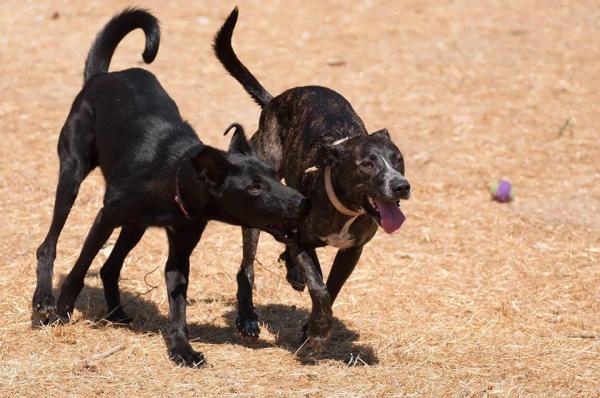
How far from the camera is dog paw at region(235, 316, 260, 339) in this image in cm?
663

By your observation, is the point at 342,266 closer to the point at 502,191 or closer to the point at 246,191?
the point at 246,191

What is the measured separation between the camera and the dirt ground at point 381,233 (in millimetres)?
6039

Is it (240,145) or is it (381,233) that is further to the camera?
(381,233)

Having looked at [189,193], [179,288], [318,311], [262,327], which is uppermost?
[189,193]

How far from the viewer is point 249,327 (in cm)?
665

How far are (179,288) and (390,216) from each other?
1.44m

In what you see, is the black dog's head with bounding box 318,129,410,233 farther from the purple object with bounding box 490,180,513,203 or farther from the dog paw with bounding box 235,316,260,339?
the purple object with bounding box 490,180,513,203

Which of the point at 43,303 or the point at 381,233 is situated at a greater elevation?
the point at 43,303

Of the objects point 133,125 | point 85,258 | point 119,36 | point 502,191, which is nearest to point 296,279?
point 85,258

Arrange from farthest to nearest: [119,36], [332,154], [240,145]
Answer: [119,36], [332,154], [240,145]

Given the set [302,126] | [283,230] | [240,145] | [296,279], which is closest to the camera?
[240,145]

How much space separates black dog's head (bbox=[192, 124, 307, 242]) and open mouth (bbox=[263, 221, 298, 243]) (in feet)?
0.37

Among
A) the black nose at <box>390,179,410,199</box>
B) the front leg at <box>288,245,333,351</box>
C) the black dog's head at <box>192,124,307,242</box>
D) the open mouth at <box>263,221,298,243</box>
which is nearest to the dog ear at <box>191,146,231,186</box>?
the black dog's head at <box>192,124,307,242</box>

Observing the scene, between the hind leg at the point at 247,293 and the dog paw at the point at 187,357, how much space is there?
0.58 m
